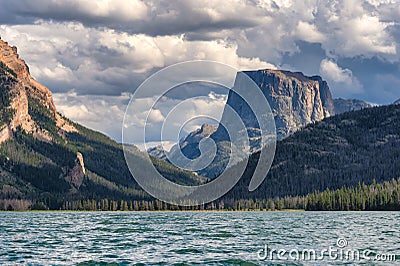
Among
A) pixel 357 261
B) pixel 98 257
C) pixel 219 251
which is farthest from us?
pixel 219 251

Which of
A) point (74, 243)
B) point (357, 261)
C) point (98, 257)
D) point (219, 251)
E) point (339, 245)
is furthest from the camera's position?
point (74, 243)

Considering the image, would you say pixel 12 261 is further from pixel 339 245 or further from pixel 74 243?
pixel 339 245

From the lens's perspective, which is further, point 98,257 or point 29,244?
point 29,244

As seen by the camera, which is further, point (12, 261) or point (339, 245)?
point (339, 245)

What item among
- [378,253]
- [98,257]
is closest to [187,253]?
[98,257]

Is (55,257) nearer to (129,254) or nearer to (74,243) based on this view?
(129,254)

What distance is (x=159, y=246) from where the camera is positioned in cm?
10531

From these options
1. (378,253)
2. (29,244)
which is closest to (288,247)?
(378,253)

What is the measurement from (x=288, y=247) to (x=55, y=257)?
111 ft

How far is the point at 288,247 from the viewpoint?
101 m

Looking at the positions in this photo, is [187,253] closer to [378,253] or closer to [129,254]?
[129,254]

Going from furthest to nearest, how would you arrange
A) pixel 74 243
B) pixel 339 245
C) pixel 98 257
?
pixel 74 243
pixel 339 245
pixel 98 257

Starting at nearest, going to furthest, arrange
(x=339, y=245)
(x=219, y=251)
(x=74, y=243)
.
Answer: (x=219, y=251)
(x=339, y=245)
(x=74, y=243)

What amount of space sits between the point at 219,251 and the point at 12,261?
28311mm
